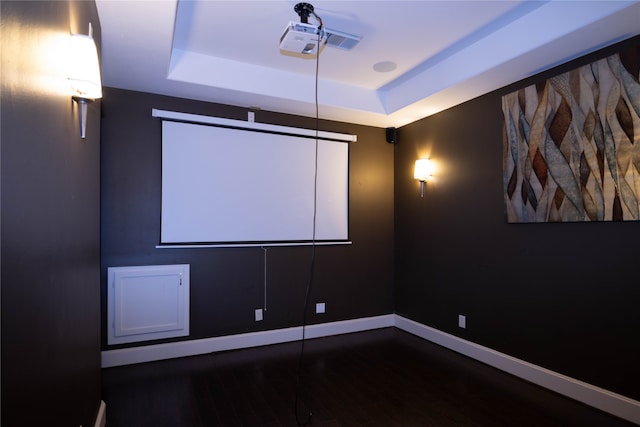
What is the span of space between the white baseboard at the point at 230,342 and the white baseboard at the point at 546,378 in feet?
2.46

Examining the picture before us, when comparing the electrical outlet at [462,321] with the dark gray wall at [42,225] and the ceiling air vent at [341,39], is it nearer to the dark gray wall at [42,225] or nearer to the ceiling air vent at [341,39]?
the ceiling air vent at [341,39]

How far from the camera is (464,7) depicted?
2.47 metres

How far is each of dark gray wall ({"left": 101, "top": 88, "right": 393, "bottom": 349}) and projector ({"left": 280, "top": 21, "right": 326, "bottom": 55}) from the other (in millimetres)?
1323

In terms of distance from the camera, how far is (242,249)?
3.69m

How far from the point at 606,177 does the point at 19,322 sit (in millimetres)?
3153

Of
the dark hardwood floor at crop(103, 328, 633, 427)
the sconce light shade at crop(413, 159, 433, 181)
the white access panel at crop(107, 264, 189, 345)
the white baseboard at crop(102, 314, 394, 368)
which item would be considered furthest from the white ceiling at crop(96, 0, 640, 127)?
the dark hardwood floor at crop(103, 328, 633, 427)

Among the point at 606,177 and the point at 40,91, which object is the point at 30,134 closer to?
the point at 40,91

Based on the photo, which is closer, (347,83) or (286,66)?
(286,66)

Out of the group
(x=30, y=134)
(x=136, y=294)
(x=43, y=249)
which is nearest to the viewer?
(x=30, y=134)

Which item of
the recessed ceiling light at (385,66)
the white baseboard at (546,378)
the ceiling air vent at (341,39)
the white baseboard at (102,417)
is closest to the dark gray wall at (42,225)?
the white baseboard at (102,417)

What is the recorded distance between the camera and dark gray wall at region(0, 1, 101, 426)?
0.86 m

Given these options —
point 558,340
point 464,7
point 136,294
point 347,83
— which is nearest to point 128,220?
point 136,294

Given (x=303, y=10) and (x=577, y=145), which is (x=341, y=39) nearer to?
(x=303, y=10)

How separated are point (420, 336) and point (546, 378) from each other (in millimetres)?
1389
